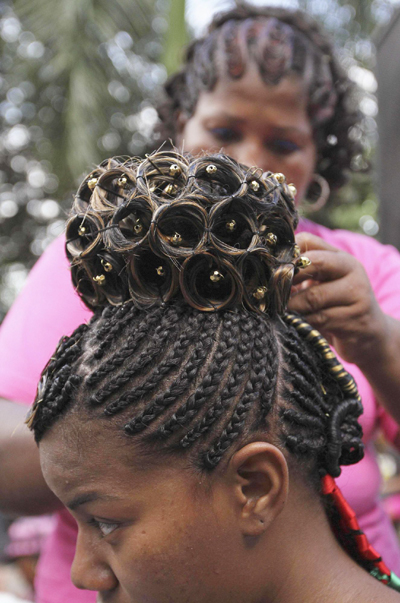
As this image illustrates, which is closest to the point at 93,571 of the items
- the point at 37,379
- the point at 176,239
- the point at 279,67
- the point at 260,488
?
the point at 260,488

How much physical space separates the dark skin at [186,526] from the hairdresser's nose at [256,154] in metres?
0.97

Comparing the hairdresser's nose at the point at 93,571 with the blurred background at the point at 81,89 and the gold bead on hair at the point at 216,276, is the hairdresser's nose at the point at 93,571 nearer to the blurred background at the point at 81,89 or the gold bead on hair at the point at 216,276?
the gold bead on hair at the point at 216,276

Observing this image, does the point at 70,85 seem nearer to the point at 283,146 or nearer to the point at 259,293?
the point at 283,146

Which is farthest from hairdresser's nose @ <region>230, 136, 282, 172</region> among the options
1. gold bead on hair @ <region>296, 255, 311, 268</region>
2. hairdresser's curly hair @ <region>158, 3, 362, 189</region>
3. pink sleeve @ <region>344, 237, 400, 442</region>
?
gold bead on hair @ <region>296, 255, 311, 268</region>

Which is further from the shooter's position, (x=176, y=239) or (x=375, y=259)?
(x=375, y=259)

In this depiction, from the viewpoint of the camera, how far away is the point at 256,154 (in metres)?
1.77

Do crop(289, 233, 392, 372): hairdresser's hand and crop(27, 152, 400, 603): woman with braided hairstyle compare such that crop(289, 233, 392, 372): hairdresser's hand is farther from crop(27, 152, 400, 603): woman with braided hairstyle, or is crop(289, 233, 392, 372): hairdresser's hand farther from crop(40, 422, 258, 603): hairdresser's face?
crop(40, 422, 258, 603): hairdresser's face

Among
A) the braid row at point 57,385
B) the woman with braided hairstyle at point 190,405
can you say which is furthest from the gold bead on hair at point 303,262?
the braid row at point 57,385

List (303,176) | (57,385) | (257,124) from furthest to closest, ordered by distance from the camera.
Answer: (303,176)
(257,124)
(57,385)

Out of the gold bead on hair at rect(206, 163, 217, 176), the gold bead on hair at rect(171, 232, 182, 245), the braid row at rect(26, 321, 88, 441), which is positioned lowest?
the braid row at rect(26, 321, 88, 441)

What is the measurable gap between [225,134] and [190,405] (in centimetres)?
102

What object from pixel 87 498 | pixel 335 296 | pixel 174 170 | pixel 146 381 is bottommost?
pixel 87 498

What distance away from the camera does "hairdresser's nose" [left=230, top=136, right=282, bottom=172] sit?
1.76 metres

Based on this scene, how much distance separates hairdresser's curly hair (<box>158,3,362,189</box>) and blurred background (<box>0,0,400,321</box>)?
2.49 meters
